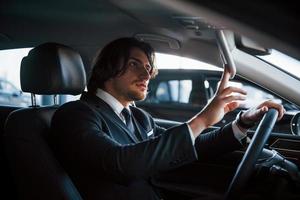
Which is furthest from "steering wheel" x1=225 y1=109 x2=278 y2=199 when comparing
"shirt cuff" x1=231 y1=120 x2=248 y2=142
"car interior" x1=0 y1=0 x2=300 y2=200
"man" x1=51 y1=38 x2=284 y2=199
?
"shirt cuff" x1=231 y1=120 x2=248 y2=142

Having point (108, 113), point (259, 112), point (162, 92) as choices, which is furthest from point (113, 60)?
point (162, 92)

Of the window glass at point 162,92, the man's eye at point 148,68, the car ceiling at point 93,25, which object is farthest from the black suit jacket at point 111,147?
the window glass at point 162,92

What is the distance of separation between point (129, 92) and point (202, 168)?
0.71 metres

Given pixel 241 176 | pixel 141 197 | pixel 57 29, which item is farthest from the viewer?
pixel 57 29

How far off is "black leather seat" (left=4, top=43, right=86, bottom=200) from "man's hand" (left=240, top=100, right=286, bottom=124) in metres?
0.78

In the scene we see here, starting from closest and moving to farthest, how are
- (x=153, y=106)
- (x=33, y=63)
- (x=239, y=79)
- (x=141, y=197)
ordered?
(x=141, y=197) < (x=33, y=63) < (x=239, y=79) < (x=153, y=106)

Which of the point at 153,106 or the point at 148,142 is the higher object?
the point at 148,142

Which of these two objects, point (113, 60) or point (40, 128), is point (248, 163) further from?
point (40, 128)

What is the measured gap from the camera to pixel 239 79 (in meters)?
2.51

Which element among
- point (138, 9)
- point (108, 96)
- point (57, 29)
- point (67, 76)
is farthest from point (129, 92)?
point (57, 29)

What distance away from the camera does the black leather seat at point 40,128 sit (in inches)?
77.7

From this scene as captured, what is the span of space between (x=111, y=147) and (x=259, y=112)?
0.64 meters

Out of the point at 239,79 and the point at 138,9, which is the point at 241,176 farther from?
the point at 138,9

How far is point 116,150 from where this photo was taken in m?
1.69
